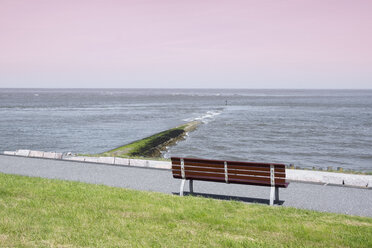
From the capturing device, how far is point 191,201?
296 inches

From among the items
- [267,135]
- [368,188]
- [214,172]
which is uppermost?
[214,172]

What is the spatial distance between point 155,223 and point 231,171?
2.57m

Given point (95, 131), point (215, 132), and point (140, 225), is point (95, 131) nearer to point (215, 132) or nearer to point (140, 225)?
point (215, 132)

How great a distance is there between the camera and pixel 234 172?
825 centimetres

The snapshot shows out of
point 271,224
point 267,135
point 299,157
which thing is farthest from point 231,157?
point 271,224

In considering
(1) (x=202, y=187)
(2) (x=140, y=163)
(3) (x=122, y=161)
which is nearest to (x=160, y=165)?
(2) (x=140, y=163)

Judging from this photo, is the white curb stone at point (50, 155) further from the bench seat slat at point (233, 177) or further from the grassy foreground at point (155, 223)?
the bench seat slat at point (233, 177)

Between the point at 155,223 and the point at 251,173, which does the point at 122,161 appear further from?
the point at 155,223

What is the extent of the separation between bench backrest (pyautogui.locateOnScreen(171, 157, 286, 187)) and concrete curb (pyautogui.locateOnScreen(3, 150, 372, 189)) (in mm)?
2170

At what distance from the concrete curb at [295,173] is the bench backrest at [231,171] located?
2170 mm

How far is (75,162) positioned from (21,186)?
13.4 ft

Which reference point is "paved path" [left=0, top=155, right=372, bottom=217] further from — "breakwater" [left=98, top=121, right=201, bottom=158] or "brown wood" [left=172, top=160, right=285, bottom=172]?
"breakwater" [left=98, top=121, right=201, bottom=158]

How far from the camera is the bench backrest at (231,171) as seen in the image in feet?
25.9

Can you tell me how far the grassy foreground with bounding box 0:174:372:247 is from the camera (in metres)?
5.38
